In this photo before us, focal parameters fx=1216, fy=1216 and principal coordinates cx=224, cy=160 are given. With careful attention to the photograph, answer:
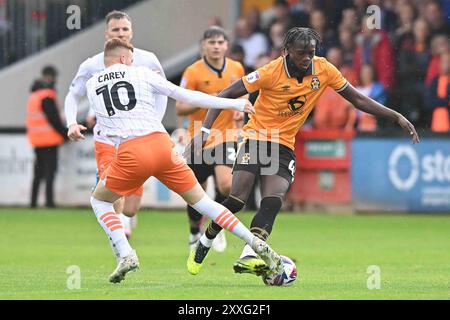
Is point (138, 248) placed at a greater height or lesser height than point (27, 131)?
lesser

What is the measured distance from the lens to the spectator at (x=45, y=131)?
21.5 metres

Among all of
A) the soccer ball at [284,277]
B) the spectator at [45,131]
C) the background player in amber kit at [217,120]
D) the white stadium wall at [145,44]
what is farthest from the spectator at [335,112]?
the soccer ball at [284,277]

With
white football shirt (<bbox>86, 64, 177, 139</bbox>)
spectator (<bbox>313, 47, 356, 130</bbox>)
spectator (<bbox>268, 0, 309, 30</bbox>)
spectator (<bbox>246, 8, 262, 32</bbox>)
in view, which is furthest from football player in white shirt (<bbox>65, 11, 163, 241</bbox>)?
spectator (<bbox>246, 8, 262, 32</bbox>)

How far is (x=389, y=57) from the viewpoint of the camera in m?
20.9

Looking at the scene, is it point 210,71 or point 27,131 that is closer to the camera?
point 210,71

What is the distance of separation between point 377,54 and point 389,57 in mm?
224

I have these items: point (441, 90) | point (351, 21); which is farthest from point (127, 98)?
point (351, 21)

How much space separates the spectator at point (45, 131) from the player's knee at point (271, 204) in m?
11.3

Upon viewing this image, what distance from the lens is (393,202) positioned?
66.6 ft

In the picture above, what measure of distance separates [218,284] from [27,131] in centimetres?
1221

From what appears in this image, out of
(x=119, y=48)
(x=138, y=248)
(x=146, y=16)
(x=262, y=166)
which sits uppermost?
(x=146, y=16)

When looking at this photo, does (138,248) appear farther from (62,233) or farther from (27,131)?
(27,131)
